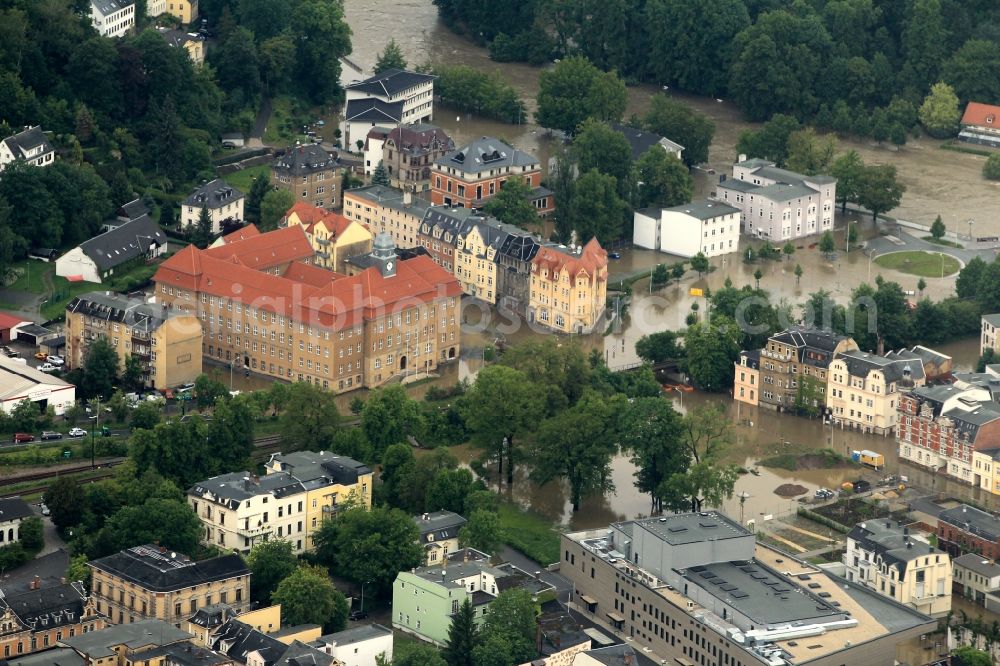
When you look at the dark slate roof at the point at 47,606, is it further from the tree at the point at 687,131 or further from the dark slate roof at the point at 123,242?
the tree at the point at 687,131

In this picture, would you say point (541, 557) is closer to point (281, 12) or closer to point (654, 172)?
point (654, 172)

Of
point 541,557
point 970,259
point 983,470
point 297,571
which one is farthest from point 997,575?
point 970,259

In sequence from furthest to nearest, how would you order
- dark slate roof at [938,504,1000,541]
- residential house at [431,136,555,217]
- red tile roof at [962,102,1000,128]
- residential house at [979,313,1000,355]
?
red tile roof at [962,102,1000,128], residential house at [431,136,555,217], residential house at [979,313,1000,355], dark slate roof at [938,504,1000,541]

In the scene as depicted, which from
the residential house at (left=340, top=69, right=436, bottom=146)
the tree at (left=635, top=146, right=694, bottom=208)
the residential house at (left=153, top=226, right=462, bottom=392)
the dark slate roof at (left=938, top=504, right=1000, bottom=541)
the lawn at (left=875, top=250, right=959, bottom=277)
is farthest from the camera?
the residential house at (left=340, top=69, right=436, bottom=146)

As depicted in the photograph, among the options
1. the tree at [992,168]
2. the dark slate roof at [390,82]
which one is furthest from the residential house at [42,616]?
the tree at [992,168]

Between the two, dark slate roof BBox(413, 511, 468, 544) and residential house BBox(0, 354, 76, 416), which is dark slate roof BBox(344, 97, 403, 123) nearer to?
residential house BBox(0, 354, 76, 416)

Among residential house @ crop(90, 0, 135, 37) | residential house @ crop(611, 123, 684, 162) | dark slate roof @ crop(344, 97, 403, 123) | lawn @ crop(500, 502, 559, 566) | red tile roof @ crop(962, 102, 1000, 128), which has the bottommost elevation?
lawn @ crop(500, 502, 559, 566)

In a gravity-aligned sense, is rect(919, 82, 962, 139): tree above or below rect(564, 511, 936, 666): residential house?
above

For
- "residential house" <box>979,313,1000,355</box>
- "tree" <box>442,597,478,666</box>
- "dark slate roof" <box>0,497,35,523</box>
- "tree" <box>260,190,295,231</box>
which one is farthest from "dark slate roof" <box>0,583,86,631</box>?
"residential house" <box>979,313,1000,355</box>
